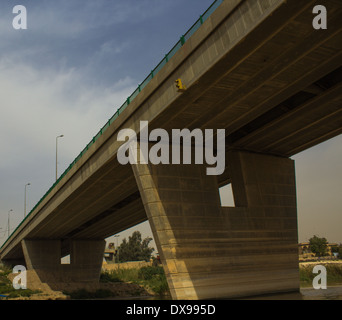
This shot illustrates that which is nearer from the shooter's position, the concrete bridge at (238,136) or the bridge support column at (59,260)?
the concrete bridge at (238,136)

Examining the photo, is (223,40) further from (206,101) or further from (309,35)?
(206,101)

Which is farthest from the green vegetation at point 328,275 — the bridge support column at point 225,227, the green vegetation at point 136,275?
the green vegetation at point 136,275

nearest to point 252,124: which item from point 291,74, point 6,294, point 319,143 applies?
point 319,143

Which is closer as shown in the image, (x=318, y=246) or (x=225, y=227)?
(x=225, y=227)

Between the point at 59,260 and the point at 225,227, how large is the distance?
1696 inches

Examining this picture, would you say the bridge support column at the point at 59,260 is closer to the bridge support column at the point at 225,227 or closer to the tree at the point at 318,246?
the bridge support column at the point at 225,227

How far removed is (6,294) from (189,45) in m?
42.9

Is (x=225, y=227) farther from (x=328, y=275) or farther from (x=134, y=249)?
(x=134, y=249)

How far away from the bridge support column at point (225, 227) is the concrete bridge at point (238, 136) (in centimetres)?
6

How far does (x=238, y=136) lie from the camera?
2627 cm
